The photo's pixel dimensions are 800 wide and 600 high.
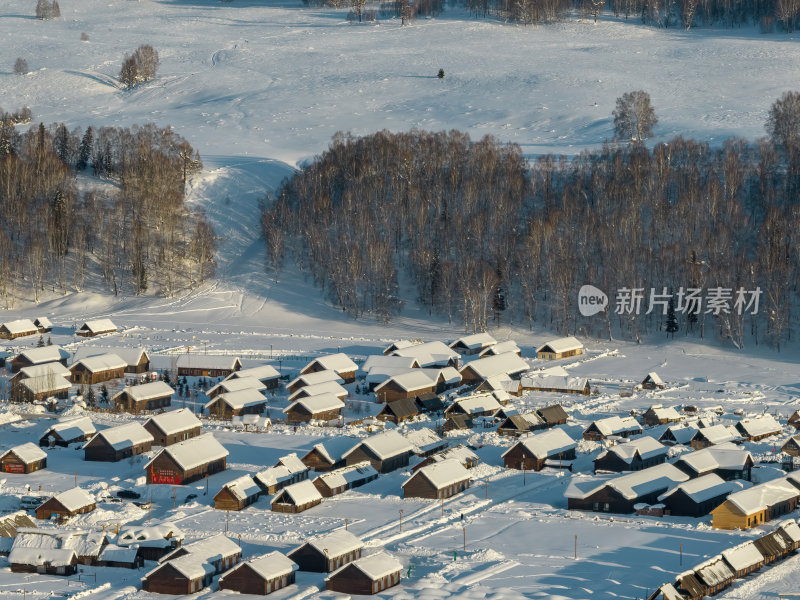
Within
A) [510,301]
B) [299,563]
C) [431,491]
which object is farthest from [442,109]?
[299,563]

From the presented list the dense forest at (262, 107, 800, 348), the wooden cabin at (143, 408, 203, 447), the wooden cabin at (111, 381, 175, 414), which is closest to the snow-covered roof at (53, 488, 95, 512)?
the wooden cabin at (143, 408, 203, 447)

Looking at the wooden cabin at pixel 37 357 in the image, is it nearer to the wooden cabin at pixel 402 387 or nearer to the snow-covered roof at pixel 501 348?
the wooden cabin at pixel 402 387

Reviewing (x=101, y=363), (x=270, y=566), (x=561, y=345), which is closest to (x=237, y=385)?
(x=101, y=363)

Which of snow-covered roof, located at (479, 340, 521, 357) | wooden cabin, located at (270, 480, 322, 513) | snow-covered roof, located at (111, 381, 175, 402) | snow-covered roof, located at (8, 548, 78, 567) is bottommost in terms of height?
snow-covered roof, located at (479, 340, 521, 357)

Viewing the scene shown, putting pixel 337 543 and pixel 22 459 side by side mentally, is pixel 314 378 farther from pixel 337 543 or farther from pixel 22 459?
pixel 337 543

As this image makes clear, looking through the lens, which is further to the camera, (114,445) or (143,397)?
(143,397)

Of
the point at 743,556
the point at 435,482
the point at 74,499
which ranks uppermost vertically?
the point at 743,556

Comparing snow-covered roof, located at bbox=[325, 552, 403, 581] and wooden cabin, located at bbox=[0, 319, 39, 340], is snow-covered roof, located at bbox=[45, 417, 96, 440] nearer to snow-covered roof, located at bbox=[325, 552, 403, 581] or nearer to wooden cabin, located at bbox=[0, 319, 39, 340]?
snow-covered roof, located at bbox=[325, 552, 403, 581]
